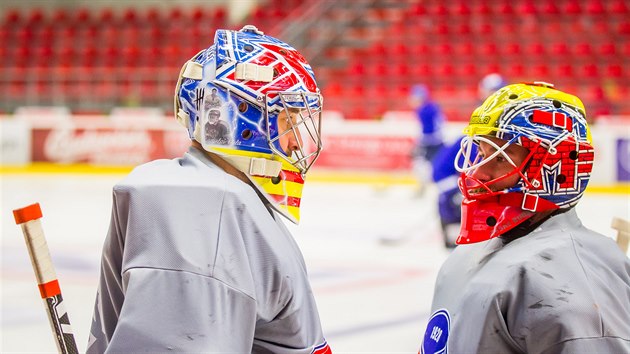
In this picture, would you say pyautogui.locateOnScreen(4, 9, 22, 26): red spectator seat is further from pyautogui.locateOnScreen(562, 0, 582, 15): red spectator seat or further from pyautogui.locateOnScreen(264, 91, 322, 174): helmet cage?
pyautogui.locateOnScreen(264, 91, 322, 174): helmet cage

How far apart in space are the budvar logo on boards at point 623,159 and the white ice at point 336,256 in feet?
2.60

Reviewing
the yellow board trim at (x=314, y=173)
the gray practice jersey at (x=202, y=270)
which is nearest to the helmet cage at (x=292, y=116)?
the gray practice jersey at (x=202, y=270)

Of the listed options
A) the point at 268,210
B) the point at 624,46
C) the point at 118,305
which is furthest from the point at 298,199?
the point at 624,46

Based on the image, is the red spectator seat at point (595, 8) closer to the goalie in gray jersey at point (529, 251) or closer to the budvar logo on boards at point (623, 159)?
the budvar logo on boards at point (623, 159)

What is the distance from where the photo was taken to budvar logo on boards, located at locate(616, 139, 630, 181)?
11.1 meters

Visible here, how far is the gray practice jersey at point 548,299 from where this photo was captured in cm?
146

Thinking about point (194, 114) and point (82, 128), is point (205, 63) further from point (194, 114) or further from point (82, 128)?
point (82, 128)

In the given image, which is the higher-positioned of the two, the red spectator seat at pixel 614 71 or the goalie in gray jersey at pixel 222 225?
the red spectator seat at pixel 614 71

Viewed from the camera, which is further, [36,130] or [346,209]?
[36,130]

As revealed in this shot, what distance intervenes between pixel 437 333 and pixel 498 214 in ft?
0.80

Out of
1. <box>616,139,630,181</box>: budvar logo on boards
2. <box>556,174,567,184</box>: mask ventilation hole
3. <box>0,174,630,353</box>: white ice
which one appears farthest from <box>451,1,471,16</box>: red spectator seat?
<box>556,174,567,184</box>: mask ventilation hole

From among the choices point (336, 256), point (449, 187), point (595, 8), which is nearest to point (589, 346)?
point (449, 187)

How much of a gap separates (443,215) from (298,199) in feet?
14.6

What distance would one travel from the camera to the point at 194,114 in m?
1.57
